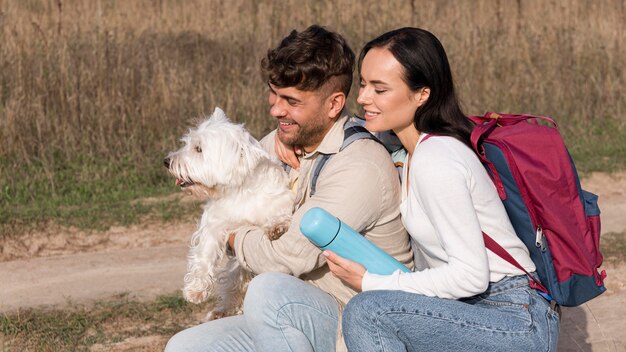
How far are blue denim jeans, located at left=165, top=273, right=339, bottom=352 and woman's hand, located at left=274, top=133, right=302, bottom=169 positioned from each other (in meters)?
0.71

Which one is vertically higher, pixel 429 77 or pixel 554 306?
pixel 429 77

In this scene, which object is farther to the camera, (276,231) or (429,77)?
(276,231)

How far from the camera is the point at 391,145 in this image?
3.86 meters

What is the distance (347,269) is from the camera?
3.40 meters

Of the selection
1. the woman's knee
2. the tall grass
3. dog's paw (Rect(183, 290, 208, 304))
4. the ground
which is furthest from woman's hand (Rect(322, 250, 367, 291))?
the tall grass

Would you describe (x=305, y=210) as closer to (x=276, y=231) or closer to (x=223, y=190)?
(x=276, y=231)

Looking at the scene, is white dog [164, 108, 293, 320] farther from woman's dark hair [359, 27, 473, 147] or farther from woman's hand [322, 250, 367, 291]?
woman's dark hair [359, 27, 473, 147]

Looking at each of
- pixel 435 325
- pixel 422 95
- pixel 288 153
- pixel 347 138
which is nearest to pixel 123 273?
pixel 288 153

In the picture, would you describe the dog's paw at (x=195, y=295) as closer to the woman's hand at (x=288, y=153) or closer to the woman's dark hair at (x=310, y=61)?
the woman's hand at (x=288, y=153)

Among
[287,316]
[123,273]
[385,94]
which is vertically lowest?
[123,273]

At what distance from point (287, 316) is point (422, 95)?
95 cm

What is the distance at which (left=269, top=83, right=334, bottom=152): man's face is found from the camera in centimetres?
379

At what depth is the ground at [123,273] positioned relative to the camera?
5590mm

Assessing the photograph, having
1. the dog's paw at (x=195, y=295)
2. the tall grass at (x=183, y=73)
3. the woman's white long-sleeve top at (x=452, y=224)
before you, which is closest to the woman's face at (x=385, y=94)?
the woman's white long-sleeve top at (x=452, y=224)
